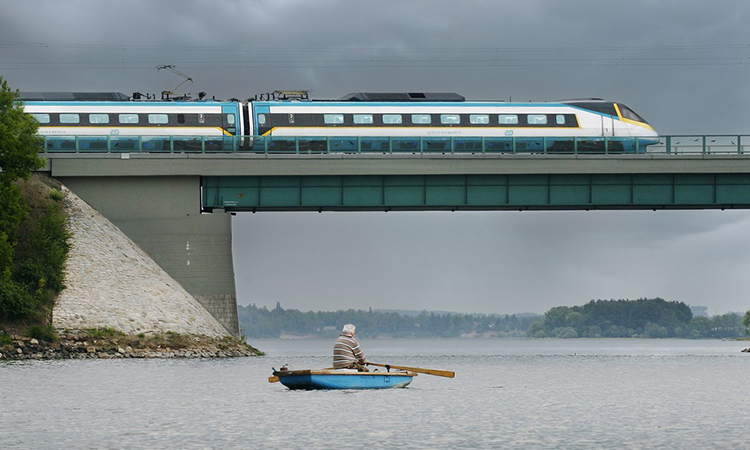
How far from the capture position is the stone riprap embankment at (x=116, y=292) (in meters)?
58.8

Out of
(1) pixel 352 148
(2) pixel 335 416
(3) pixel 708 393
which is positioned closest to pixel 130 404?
(2) pixel 335 416

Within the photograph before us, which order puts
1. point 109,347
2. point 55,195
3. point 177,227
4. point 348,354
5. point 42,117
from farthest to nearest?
1. point 42,117
2. point 177,227
3. point 55,195
4. point 109,347
5. point 348,354

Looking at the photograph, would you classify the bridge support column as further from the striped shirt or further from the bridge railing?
the striped shirt

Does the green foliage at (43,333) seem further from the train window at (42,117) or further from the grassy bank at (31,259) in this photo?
the train window at (42,117)

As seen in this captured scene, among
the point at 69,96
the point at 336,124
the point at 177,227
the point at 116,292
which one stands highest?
the point at 69,96

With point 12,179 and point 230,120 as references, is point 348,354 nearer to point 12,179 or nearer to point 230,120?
point 12,179

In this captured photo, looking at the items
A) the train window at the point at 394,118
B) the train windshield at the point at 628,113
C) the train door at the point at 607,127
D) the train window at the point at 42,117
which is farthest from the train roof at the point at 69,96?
the train windshield at the point at 628,113

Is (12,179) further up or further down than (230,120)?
further down

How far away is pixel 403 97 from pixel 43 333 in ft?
88.7

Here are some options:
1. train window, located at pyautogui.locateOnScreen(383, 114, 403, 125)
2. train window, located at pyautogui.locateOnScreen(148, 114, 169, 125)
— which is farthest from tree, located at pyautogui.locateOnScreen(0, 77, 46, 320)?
train window, located at pyautogui.locateOnScreen(383, 114, 403, 125)

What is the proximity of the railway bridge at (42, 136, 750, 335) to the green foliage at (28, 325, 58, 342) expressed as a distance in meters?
9.75

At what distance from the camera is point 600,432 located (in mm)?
27250

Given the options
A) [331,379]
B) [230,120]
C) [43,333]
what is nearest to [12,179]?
[43,333]

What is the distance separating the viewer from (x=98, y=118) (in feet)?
220
